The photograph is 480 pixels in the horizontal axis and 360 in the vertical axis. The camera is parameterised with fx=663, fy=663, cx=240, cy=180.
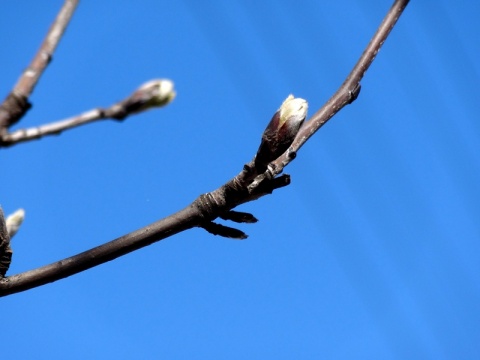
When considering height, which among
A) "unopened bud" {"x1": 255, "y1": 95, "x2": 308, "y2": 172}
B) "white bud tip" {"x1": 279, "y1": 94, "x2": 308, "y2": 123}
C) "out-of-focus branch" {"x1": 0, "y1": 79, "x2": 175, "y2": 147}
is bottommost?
"out-of-focus branch" {"x1": 0, "y1": 79, "x2": 175, "y2": 147}

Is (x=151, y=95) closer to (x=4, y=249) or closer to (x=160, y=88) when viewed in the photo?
(x=160, y=88)

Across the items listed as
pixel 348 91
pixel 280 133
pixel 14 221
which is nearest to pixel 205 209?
pixel 280 133

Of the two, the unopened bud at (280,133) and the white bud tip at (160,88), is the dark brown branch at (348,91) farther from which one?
the white bud tip at (160,88)

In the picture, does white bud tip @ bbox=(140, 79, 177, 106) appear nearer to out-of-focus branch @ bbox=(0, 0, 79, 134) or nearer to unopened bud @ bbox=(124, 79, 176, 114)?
unopened bud @ bbox=(124, 79, 176, 114)

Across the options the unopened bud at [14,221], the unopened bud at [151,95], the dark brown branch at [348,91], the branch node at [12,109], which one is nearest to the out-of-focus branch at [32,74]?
the branch node at [12,109]

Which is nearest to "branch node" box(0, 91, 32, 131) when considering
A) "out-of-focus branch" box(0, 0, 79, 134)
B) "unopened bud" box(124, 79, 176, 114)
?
"out-of-focus branch" box(0, 0, 79, 134)
